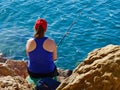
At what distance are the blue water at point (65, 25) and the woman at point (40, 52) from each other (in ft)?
16.1

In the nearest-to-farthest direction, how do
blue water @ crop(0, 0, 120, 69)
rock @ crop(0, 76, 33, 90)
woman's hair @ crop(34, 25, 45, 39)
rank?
rock @ crop(0, 76, 33, 90) < woman's hair @ crop(34, 25, 45, 39) < blue water @ crop(0, 0, 120, 69)

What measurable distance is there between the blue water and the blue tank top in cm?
492

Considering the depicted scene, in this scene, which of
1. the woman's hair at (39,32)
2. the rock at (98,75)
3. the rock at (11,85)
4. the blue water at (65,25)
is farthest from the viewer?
the blue water at (65,25)

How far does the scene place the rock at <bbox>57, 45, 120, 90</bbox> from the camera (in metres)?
4.98

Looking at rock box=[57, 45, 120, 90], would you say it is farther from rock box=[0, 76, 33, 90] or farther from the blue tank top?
the blue tank top

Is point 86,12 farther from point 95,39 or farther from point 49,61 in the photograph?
point 49,61

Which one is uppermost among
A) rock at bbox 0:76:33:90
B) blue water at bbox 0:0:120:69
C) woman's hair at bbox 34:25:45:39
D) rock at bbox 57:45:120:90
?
rock at bbox 57:45:120:90

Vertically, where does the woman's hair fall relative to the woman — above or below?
above

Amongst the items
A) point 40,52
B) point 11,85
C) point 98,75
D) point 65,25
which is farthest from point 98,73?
point 65,25

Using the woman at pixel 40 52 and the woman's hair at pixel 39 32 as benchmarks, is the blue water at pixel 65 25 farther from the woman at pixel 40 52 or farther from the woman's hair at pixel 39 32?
the woman's hair at pixel 39 32

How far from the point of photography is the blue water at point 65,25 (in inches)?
520

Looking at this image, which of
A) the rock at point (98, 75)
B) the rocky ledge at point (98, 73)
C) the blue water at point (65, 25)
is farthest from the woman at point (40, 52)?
the blue water at point (65, 25)

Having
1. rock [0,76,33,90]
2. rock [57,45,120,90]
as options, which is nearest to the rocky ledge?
rock [57,45,120,90]

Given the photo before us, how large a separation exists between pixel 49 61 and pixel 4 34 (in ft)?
25.8
